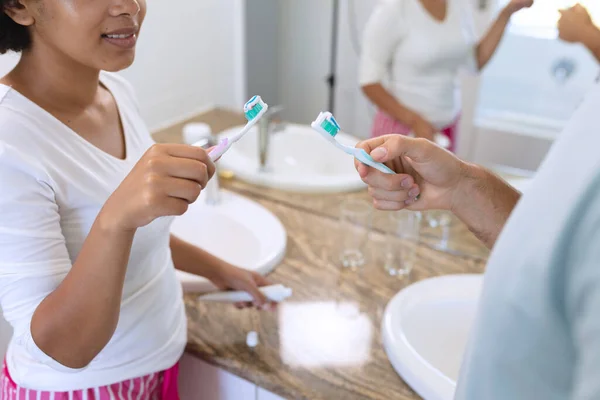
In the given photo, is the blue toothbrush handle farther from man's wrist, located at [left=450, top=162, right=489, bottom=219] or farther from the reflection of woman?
the reflection of woman

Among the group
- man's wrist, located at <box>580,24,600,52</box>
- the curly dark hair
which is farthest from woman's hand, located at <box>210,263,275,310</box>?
man's wrist, located at <box>580,24,600,52</box>

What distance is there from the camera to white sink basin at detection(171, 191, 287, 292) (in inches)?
49.0

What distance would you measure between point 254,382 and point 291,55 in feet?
2.59

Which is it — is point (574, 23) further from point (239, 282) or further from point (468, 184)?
point (239, 282)

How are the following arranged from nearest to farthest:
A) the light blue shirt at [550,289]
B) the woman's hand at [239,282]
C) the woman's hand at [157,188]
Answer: the light blue shirt at [550,289], the woman's hand at [157,188], the woman's hand at [239,282]

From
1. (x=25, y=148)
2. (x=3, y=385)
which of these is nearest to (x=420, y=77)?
(x=25, y=148)

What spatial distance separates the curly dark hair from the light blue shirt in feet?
2.14

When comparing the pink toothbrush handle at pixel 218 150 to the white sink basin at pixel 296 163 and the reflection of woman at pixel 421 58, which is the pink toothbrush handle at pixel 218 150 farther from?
the white sink basin at pixel 296 163

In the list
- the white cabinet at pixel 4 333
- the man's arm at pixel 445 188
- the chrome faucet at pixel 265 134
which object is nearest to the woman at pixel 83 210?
the man's arm at pixel 445 188

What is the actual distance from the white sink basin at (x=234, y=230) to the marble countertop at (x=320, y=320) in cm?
4

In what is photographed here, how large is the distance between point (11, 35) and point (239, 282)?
53 cm

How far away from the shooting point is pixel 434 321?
1.06 meters

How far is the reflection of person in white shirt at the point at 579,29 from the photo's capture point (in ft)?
3.30

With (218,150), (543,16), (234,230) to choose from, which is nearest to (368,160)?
(218,150)
